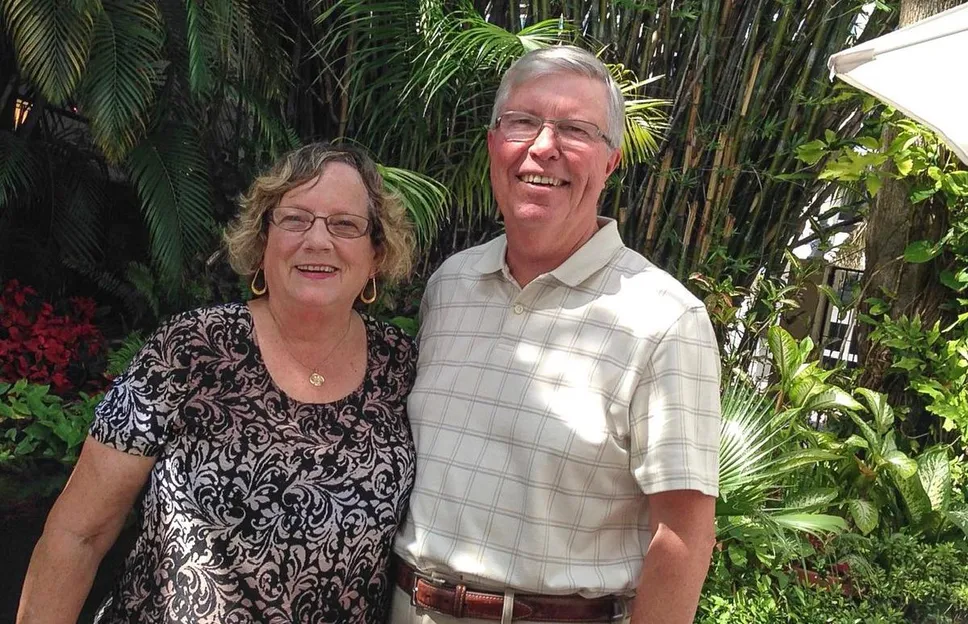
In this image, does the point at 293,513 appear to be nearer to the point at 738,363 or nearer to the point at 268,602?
the point at 268,602

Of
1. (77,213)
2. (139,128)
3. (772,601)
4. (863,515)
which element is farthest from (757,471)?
(77,213)

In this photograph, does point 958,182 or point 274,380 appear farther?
point 958,182

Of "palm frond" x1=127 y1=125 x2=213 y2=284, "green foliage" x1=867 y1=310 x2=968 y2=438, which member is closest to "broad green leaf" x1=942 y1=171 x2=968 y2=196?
"green foliage" x1=867 y1=310 x2=968 y2=438

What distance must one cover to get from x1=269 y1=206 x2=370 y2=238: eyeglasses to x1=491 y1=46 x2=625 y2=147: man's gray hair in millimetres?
387

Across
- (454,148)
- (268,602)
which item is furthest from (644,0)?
(268,602)

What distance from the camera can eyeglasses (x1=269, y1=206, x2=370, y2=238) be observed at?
1799mm

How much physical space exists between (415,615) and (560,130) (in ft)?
3.30

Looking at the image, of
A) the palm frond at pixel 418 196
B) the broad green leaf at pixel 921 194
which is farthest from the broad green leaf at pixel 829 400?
the palm frond at pixel 418 196

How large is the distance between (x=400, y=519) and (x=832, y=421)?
10.5ft

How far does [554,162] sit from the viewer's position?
1805mm

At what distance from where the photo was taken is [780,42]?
4184 mm

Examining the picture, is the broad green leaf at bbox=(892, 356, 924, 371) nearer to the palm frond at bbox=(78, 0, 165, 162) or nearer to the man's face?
the man's face

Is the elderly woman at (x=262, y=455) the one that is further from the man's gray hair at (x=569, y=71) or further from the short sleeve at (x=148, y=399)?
the man's gray hair at (x=569, y=71)

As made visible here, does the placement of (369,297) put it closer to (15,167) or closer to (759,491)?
(759,491)
